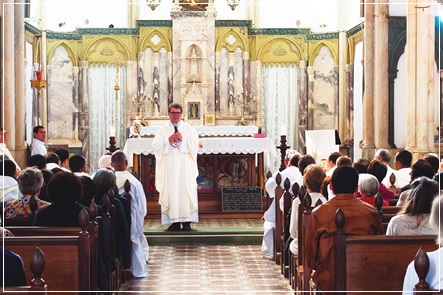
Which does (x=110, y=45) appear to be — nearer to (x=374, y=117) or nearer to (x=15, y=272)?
(x=374, y=117)

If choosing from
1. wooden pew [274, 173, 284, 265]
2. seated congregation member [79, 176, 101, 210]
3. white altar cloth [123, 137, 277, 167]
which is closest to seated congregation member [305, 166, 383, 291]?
seated congregation member [79, 176, 101, 210]

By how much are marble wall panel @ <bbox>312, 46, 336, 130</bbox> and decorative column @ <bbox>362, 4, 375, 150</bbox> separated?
365cm

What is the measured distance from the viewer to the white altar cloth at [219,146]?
12.5m

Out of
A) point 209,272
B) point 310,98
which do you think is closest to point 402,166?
point 209,272

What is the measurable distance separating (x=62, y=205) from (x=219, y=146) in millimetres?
7254

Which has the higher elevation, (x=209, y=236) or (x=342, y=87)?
(x=342, y=87)

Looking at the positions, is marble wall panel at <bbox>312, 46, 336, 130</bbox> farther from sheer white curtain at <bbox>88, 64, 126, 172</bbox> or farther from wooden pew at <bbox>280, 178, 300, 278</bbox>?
wooden pew at <bbox>280, 178, 300, 278</bbox>

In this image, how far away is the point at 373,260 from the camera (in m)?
4.43

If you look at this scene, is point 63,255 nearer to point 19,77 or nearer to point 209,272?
point 209,272

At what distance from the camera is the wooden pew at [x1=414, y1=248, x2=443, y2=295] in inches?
121

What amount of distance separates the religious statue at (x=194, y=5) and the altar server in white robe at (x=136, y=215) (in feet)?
35.7

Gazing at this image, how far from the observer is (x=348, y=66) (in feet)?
61.1

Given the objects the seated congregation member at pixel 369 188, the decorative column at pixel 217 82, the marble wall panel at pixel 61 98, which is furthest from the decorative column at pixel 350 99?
the seated congregation member at pixel 369 188

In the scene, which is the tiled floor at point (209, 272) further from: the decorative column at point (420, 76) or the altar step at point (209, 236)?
the decorative column at point (420, 76)
